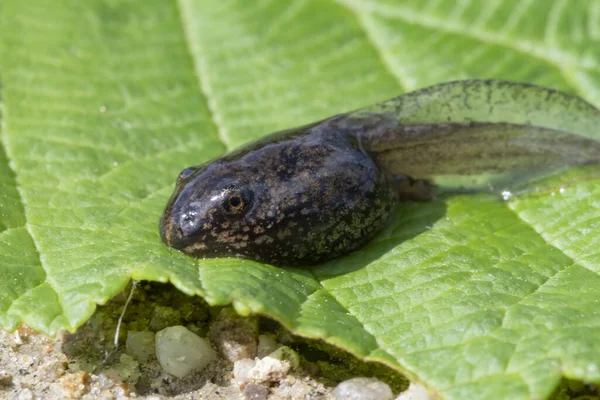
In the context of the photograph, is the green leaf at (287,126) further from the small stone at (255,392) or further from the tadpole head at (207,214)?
the small stone at (255,392)

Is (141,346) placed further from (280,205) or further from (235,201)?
(280,205)

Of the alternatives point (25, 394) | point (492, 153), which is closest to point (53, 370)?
point (25, 394)

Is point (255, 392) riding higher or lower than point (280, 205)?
lower

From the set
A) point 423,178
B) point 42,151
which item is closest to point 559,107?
point 423,178

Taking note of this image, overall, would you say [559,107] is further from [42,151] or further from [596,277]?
[42,151]

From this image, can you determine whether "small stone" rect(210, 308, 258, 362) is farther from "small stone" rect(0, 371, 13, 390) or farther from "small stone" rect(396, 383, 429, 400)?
"small stone" rect(0, 371, 13, 390)
